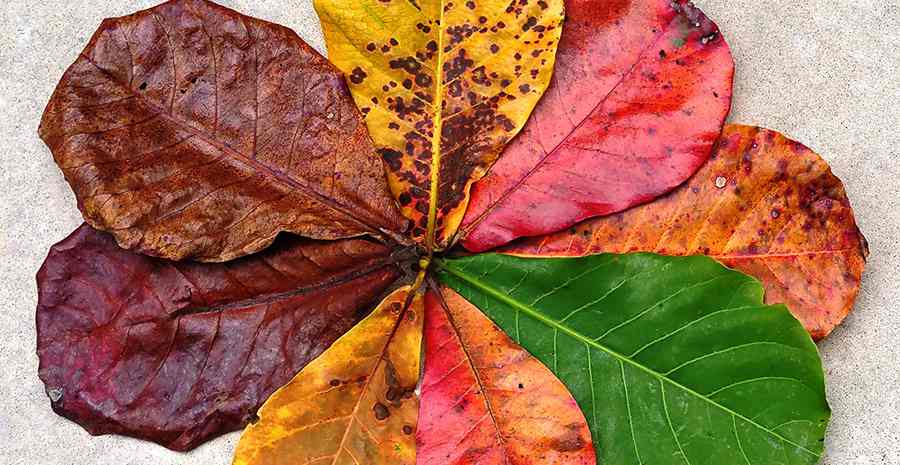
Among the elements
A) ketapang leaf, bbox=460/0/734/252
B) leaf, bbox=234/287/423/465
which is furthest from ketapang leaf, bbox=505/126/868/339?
leaf, bbox=234/287/423/465

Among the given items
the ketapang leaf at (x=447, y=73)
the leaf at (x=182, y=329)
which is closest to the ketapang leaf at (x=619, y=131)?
the ketapang leaf at (x=447, y=73)

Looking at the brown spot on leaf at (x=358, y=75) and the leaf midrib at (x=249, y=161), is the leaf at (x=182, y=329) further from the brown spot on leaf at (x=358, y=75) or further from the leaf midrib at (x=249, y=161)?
the brown spot on leaf at (x=358, y=75)

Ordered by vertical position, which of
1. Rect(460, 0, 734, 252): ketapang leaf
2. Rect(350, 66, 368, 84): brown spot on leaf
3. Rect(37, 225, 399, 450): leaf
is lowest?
Rect(37, 225, 399, 450): leaf

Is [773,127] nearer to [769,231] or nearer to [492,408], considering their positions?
[769,231]

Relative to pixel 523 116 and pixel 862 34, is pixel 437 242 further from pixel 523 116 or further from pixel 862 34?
pixel 862 34

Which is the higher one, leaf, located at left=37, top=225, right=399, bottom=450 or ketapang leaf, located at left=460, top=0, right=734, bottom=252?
ketapang leaf, located at left=460, top=0, right=734, bottom=252

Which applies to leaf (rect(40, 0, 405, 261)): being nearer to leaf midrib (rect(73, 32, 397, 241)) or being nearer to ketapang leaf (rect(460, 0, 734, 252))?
leaf midrib (rect(73, 32, 397, 241))

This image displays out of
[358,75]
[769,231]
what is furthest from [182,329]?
[769,231]

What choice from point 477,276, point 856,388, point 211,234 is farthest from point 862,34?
point 211,234
